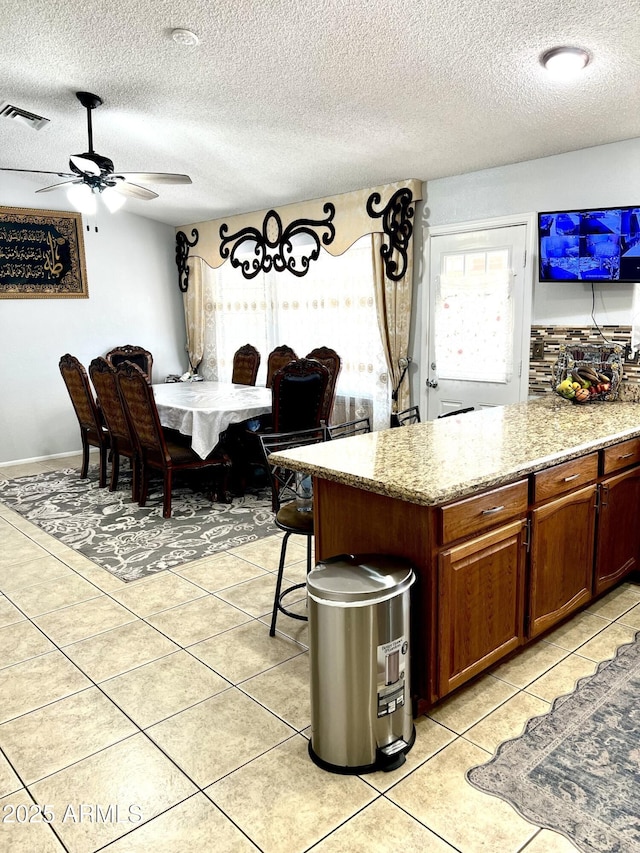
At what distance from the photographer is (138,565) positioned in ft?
11.9

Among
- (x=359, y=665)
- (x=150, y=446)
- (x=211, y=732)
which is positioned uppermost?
(x=150, y=446)

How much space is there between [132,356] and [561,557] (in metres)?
5.33

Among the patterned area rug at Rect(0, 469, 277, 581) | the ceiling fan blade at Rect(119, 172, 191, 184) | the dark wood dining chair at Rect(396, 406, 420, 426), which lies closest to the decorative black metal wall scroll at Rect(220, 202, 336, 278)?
the ceiling fan blade at Rect(119, 172, 191, 184)

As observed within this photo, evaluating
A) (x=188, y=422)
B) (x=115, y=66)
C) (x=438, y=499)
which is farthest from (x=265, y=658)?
(x=115, y=66)

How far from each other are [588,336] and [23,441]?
209 inches

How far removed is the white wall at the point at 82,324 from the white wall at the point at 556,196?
3.47 m

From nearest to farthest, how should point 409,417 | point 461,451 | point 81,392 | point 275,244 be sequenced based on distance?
point 461,451 < point 409,417 < point 81,392 < point 275,244

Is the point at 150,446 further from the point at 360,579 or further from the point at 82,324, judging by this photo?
Answer: the point at 360,579

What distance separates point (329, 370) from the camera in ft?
15.8

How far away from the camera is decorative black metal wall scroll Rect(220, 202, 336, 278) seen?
18.6 ft

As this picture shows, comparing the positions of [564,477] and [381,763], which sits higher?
[564,477]

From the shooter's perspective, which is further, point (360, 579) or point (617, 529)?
point (617, 529)

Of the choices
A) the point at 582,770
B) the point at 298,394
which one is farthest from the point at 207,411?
Answer: the point at 582,770

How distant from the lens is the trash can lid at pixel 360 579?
1.83 metres
